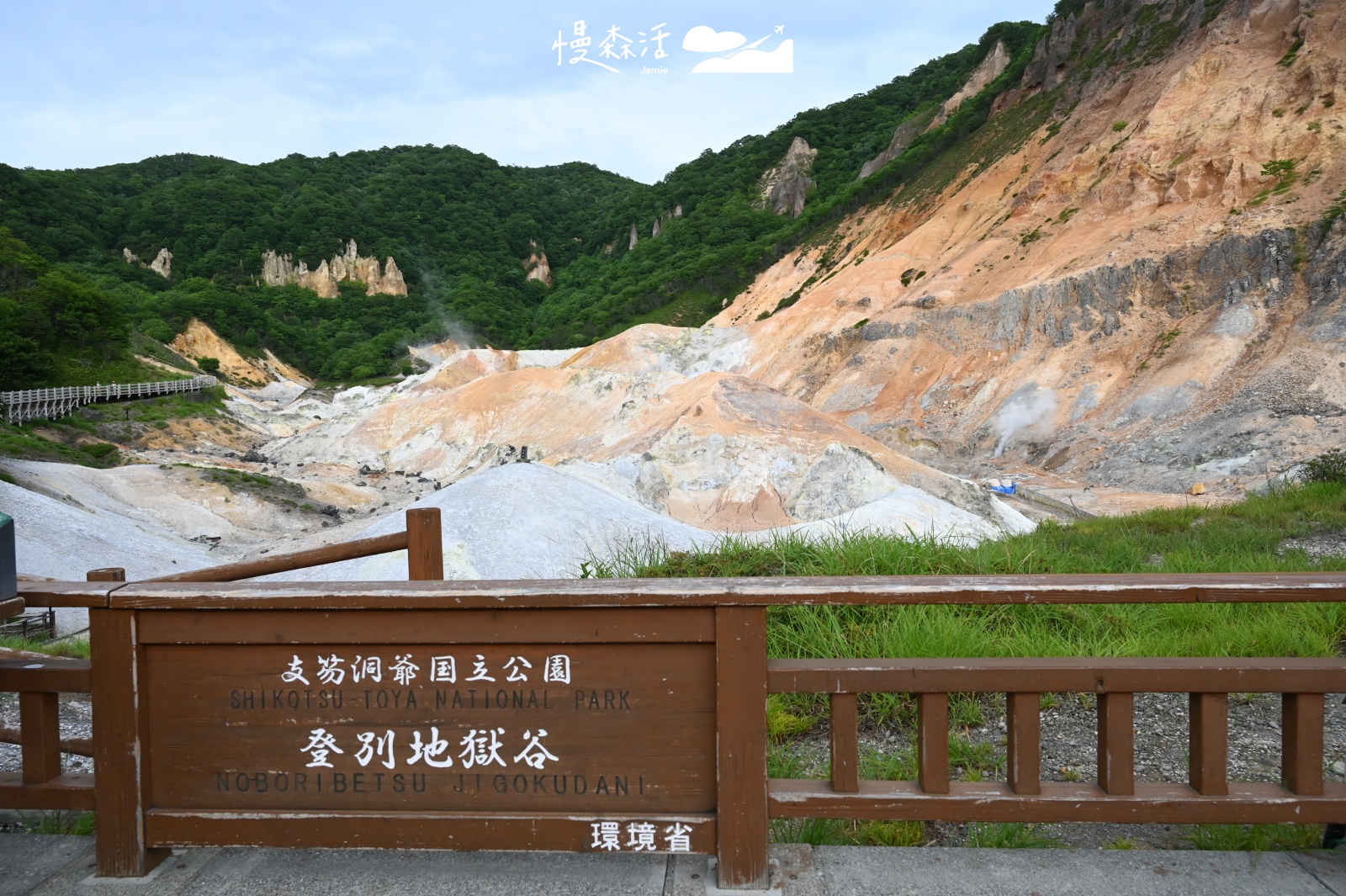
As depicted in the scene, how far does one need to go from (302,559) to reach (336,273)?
100861 mm

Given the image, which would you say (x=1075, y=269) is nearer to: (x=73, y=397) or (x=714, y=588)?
(x=714, y=588)

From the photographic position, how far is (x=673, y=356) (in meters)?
44.1

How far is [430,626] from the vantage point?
Answer: 2.58 metres

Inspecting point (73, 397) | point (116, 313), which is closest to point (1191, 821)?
point (73, 397)

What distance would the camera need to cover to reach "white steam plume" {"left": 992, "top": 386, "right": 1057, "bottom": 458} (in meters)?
25.8

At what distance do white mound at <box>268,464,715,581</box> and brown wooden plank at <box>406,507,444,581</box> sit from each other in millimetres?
6639

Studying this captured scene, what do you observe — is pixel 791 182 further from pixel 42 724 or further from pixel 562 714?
pixel 42 724

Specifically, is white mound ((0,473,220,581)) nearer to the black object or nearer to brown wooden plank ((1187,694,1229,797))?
the black object

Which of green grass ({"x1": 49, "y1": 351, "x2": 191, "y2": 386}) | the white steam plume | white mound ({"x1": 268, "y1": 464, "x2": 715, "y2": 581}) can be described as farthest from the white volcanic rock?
green grass ({"x1": 49, "y1": 351, "x2": 191, "y2": 386})

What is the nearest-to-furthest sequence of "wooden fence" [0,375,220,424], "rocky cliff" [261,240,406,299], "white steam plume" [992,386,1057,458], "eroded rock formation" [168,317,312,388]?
"white steam plume" [992,386,1057,458] < "wooden fence" [0,375,220,424] < "eroded rock formation" [168,317,312,388] < "rocky cliff" [261,240,406,299]

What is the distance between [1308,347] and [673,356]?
27545 millimetres

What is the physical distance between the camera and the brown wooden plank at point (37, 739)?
106 inches

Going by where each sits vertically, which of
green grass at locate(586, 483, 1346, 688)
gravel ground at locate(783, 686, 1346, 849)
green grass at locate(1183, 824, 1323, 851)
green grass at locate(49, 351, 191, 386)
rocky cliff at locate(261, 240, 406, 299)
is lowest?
gravel ground at locate(783, 686, 1346, 849)

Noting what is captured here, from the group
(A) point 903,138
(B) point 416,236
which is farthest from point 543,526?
(B) point 416,236
